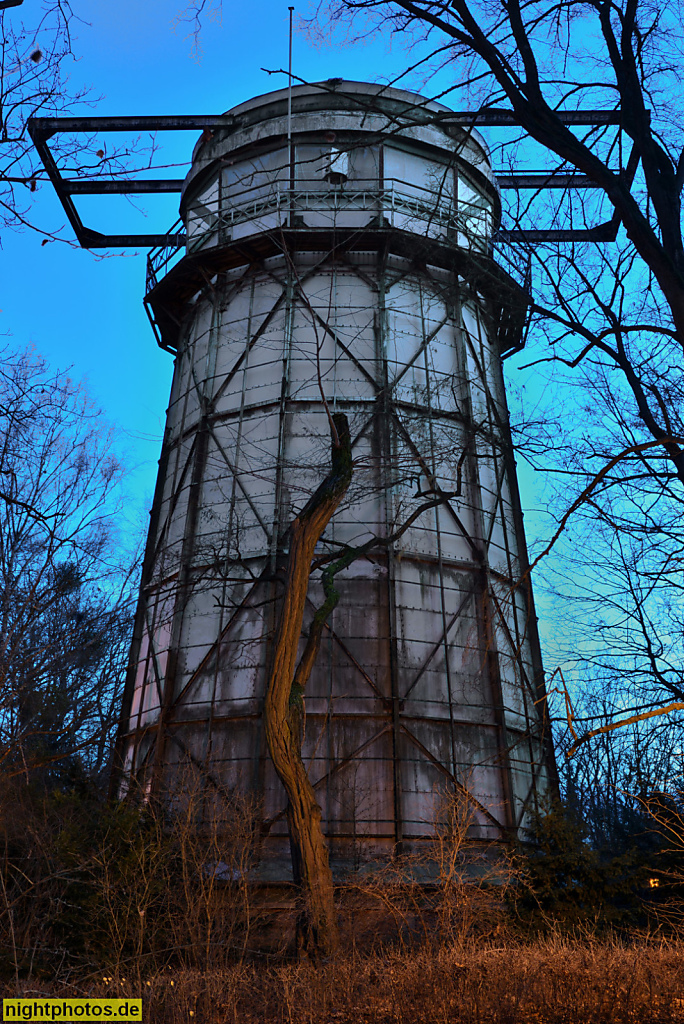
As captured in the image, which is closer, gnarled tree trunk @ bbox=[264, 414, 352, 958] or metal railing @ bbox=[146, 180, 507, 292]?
gnarled tree trunk @ bbox=[264, 414, 352, 958]

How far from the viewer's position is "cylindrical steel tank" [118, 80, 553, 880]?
13.6 metres

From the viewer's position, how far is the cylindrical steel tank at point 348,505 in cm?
1359

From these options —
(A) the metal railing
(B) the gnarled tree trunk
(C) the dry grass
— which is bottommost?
(C) the dry grass

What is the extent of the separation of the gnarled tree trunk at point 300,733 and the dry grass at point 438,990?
0.73 meters

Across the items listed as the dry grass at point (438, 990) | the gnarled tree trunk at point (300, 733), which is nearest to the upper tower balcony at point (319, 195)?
the gnarled tree trunk at point (300, 733)

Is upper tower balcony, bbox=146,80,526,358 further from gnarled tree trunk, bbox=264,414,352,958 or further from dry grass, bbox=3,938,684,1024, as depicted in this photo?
dry grass, bbox=3,938,684,1024

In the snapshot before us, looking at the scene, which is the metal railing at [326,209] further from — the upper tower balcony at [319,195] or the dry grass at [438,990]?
the dry grass at [438,990]

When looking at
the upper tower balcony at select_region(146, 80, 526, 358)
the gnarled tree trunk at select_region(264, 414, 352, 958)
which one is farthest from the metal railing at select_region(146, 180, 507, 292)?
the gnarled tree trunk at select_region(264, 414, 352, 958)

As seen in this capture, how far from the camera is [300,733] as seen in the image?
9852 millimetres

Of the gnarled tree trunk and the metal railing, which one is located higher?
the metal railing

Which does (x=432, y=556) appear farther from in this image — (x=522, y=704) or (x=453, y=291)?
(x=453, y=291)

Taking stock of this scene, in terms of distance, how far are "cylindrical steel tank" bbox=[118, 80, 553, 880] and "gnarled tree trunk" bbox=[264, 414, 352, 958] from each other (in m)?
2.42

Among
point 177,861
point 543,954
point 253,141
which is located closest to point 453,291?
point 543,954

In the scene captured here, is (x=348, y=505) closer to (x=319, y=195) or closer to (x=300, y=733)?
(x=300, y=733)
